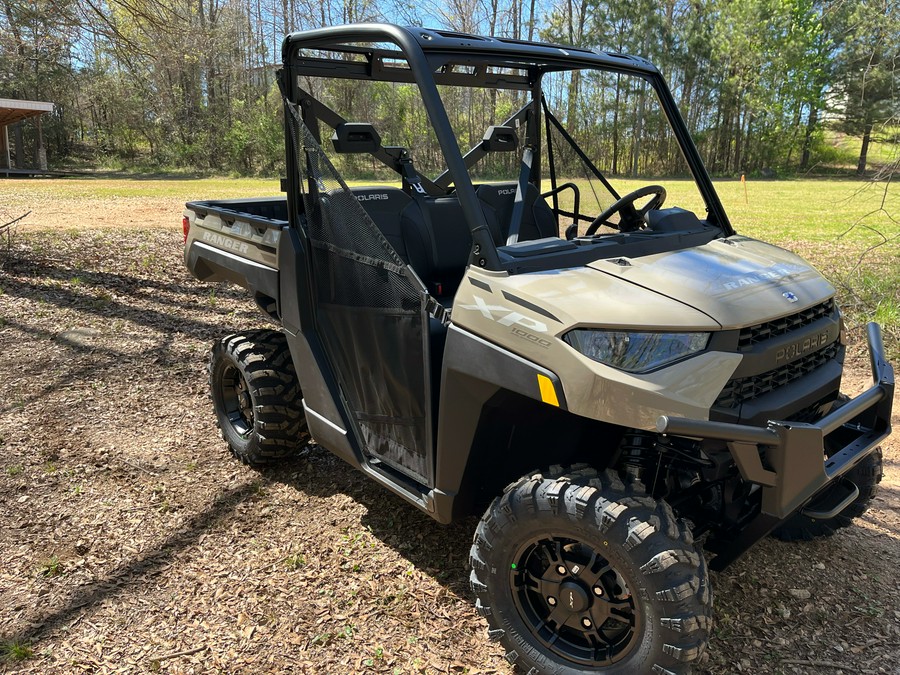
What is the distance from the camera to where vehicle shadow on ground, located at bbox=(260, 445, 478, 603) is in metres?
2.98

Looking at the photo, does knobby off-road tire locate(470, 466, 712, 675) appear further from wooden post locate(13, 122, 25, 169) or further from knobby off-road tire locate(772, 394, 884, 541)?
wooden post locate(13, 122, 25, 169)

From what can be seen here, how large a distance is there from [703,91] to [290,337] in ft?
129

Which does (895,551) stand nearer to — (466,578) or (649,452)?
(649,452)

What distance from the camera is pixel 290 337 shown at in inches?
128

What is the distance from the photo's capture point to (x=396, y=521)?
130 inches

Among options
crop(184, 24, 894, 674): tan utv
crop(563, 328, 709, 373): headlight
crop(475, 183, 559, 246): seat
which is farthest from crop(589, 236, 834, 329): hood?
crop(475, 183, 559, 246): seat

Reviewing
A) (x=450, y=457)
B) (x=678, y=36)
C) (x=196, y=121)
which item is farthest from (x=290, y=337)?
(x=678, y=36)

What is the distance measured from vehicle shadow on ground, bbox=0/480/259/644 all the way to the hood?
2.19 meters

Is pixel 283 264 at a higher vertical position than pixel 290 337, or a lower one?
higher

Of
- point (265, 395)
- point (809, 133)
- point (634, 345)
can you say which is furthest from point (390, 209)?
point (809, 133)

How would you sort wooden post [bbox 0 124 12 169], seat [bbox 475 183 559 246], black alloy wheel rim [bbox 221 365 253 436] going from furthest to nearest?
wooden post [bbox 0 124 12 169], black alloy wheel rim [bbox 221 365 253 436], seat [bbox 475 183 559 246]

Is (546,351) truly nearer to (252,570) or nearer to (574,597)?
(574,597)

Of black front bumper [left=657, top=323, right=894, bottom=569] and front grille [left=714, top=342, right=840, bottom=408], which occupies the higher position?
front grille [left=714, top=342, right=840, bottom=408]

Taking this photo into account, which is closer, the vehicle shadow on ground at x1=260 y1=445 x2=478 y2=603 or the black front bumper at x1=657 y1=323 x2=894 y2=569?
the black front bumper at x1=657 y1=323 x2=894 y2=569
